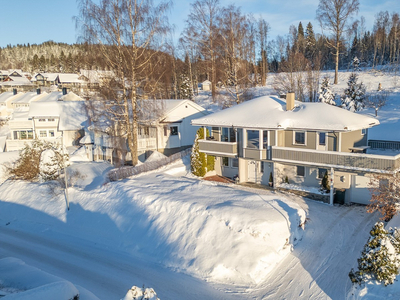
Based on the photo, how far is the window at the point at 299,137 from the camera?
2113 centimetres

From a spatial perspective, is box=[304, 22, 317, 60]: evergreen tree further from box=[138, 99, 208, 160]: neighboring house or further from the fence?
the fence

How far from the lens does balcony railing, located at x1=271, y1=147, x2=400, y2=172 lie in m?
17.3

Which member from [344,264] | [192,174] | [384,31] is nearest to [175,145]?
[192,174]

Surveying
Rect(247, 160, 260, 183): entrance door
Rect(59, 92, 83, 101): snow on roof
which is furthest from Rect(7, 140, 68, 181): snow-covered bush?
Rect(59, 92, 83, 101): snow on roof

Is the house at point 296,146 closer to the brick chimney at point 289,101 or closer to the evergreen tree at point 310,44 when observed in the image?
the brick chimney at point 289,101

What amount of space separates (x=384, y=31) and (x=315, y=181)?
63.4 m

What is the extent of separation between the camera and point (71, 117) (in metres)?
44.4

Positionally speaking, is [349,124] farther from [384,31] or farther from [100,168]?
[384,31]

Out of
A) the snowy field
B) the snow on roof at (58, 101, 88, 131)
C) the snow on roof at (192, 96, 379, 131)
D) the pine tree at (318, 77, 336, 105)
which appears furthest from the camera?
the snow on roof at (58, 101, 88, 131)

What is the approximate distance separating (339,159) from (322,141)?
224 cm

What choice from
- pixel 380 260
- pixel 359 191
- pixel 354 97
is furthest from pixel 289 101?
pixel 354 97

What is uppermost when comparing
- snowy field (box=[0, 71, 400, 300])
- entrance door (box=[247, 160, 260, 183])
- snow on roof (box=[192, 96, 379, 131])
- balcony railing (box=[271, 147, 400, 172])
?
snow on roof (box=[192, 96, 379, 131])

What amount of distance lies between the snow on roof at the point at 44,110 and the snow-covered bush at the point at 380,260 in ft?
140

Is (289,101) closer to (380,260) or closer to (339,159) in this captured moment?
(339,159)
